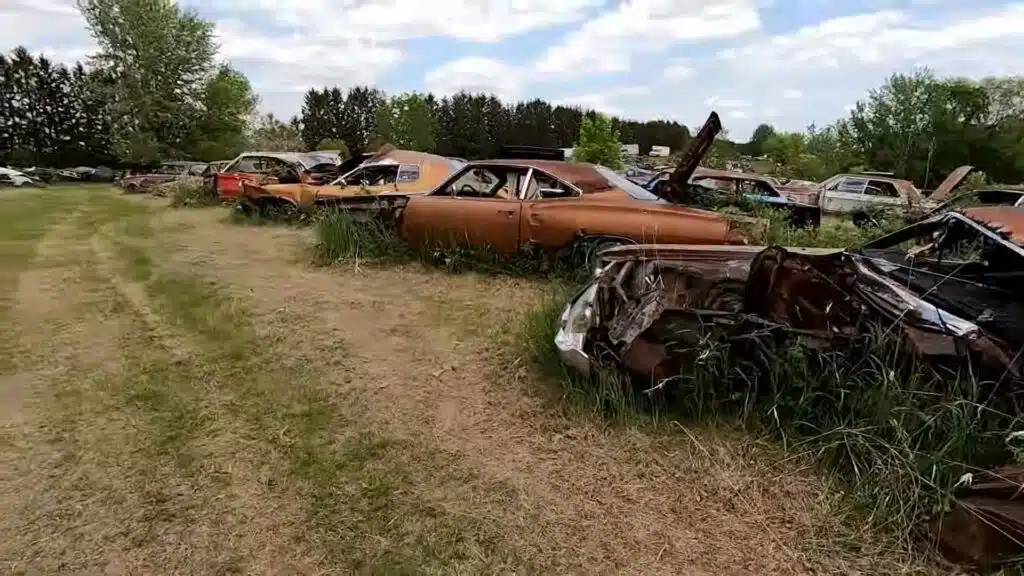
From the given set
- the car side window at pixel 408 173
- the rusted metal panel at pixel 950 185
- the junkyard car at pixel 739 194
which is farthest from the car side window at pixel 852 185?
the car side window at pixel 408 173

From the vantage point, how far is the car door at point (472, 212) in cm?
696

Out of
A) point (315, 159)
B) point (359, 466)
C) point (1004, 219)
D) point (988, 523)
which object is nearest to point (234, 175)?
point (315, 159)

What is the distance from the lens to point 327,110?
2601 inches

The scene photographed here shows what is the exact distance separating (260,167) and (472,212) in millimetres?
10609

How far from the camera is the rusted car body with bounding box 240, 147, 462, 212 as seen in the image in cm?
1041

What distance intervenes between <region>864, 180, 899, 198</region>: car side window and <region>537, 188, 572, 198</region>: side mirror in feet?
36.7

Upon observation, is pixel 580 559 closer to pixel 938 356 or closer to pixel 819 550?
pixel 819 550

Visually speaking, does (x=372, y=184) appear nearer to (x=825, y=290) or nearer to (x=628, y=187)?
(x=628, y=187)

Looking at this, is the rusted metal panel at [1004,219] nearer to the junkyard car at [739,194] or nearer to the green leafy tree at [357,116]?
the junkyard car at [739,194]

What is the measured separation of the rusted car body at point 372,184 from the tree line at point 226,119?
69.7ft

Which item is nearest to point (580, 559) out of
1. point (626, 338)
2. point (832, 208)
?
point (626, 338)

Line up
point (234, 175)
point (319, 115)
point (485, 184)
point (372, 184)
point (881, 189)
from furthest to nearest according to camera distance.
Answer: point (319, 115), point (234, 175), point (881, 189), point (372, 184), point (485, 184)

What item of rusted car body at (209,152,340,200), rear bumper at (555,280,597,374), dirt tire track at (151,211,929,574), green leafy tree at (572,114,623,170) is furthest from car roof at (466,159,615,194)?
green leafy tree at (572,114,623,170)

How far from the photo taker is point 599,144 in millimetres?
39906
